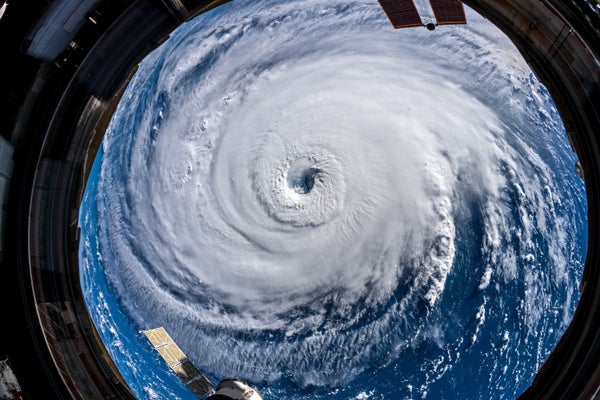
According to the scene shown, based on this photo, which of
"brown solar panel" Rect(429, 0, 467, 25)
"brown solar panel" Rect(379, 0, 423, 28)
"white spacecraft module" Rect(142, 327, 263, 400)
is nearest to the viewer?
"brown solar panel" Rect(429, 0, 467, 25)

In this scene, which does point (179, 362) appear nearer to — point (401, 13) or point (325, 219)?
point (325, 219)

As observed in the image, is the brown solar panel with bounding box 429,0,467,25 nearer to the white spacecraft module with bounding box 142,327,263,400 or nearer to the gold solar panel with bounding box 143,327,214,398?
the white spacecraft module with bounding box 142,327,263,400

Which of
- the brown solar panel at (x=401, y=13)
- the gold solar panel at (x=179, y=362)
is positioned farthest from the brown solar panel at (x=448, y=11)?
the gold solar panel at (x=179, y=362)

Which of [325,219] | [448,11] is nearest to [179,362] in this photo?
[325,219]

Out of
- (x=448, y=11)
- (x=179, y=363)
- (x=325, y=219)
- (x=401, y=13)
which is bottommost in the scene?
(x=179, y=363)

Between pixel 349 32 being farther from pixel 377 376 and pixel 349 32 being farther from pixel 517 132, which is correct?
pixel 377 376

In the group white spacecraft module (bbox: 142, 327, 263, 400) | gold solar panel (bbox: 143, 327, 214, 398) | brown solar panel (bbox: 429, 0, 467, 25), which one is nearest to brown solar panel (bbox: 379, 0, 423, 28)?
brown solar panel (bbox: 429, 0, 467, 25)
